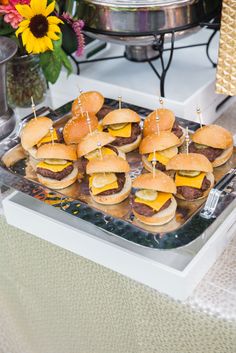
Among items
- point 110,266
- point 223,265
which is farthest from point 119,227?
point 223,265

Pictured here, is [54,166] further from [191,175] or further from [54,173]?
[191,175]

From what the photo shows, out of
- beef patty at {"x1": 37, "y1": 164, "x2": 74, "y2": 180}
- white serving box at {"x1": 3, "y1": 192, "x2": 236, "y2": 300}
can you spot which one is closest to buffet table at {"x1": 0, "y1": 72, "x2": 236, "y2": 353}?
white serving box at {"x1": 3, "y1": 192, "x2": 236, "y2": 300}

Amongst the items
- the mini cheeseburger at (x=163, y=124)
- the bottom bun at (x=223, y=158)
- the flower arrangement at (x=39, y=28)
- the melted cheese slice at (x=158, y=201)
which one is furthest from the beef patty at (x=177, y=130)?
the flower arrangement at (x=39, y=28)

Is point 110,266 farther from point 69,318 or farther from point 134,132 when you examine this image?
point 134,132

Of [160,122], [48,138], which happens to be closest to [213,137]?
[160,122]

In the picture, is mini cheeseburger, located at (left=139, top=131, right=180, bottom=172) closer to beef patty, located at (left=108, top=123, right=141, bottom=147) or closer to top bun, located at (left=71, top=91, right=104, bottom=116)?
beef patty, located at (left=108, top=123, right=141, bottom=147)

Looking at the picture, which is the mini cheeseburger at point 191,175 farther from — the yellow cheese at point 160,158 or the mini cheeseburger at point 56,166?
the mini cheeseburger at point 56,166
